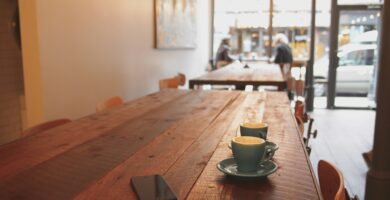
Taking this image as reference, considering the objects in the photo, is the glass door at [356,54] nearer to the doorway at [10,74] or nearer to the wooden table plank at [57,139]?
the doorway at [10,74]

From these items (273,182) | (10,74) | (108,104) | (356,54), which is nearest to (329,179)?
(273,182)

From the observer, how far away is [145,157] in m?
1.39

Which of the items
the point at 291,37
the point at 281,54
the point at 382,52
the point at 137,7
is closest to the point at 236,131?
the point at 382,52

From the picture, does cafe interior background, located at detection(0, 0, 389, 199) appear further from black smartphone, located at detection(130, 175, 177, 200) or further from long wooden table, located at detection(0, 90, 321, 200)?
black smartphone, located at detection(130, 175, 177, 200)

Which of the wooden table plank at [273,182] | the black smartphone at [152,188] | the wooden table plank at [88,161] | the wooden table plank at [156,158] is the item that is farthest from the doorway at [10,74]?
the black smartphone at [152,188]

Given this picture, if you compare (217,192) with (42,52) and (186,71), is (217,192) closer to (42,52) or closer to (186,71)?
(42,52)

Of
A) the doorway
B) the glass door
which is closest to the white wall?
the doorway

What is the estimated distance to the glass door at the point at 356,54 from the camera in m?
7.37

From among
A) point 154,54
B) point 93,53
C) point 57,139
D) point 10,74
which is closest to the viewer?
point 57,139

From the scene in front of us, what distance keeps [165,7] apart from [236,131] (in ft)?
14.3

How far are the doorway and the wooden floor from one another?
2779 mm

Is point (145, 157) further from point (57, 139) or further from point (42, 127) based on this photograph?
point (42, 127)

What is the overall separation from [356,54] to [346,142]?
2.94 metres

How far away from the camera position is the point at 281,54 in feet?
25.6
